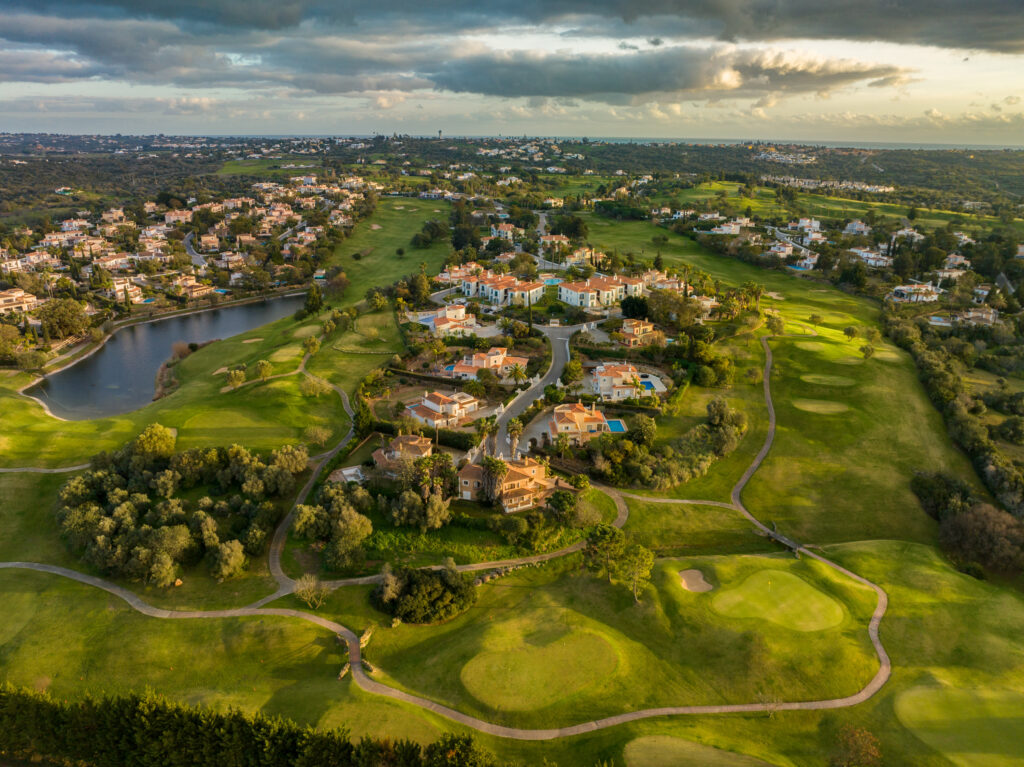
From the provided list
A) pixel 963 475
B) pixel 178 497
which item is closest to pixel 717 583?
pixel 963 475

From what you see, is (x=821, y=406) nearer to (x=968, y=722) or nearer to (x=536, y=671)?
(x=968, y=722)

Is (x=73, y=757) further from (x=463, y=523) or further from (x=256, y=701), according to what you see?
(x=463, y=523)

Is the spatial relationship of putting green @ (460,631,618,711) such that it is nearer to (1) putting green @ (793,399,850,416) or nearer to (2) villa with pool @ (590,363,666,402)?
(2) villa with pool @ (590,363,666,402)

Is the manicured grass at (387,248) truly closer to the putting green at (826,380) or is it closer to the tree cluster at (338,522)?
the tree cluster at (338,522)

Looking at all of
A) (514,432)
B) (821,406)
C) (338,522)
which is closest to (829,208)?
(821,406)

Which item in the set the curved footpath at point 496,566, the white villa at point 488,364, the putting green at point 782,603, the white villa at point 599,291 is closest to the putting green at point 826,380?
the curved footpath at point 496,566
